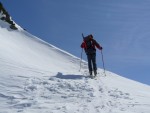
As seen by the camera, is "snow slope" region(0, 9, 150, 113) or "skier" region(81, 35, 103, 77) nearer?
"snow slope" region(0, 9, 150, 113)

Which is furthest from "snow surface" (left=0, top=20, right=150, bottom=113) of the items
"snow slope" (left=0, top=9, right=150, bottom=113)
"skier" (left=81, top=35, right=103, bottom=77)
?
"skier" (left=81, top=35, right=103, bottom=77)

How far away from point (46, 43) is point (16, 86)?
1495 cm

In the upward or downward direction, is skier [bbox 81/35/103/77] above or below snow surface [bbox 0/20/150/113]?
above

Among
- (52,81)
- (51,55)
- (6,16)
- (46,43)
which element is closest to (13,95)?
(52,81)

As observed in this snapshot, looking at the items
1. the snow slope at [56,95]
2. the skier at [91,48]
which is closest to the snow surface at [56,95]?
the snow slope at [56,95]

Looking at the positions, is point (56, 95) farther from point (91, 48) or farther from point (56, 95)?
point (91, 48)

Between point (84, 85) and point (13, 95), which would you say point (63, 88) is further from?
point (13, 95)

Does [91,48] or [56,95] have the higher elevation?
[91,48]

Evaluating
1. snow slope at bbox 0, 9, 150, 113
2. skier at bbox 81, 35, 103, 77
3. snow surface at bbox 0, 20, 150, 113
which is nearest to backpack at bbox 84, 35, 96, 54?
skier at bbox 81, 35, 103, 77

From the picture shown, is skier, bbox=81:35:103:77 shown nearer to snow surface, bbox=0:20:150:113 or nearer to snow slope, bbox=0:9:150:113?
snow surface, bbox=0:20:150:113

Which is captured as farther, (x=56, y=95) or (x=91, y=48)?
(x=91, y=48)

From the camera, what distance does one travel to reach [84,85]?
13273 mm

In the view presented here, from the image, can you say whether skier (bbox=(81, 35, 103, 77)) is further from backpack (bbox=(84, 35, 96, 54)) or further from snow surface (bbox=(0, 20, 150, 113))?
snow surface (bbox=(0, 20, 150, 113))

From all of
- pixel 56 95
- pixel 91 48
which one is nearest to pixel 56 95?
pixel 56 95
